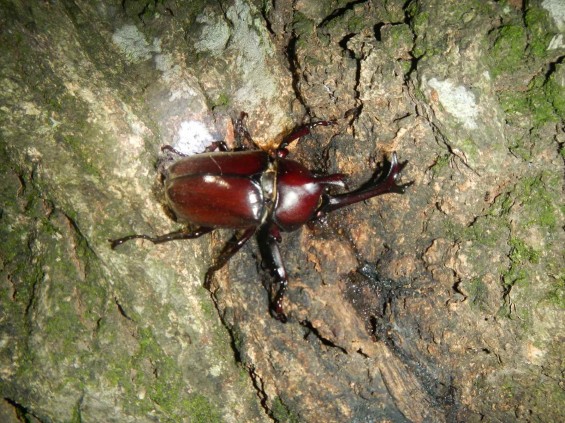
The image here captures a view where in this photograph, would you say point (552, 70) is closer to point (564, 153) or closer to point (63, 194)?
point (564, 153)

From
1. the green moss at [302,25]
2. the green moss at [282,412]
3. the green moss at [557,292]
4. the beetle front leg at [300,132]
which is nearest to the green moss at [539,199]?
the green moss at [557,292]

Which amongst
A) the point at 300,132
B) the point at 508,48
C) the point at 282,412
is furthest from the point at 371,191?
the point at 282,412

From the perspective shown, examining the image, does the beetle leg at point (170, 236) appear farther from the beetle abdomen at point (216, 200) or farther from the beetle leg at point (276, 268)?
the beetle leg at point (276, 268)

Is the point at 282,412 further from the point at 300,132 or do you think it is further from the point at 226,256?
the point at 300,132

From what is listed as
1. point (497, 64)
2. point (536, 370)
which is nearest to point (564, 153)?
point (497, 64)

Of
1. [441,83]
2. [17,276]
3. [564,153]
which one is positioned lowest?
[17,276]
